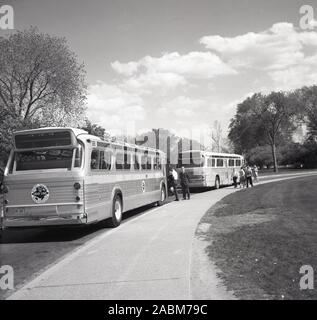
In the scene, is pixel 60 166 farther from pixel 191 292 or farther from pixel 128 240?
pixel 191 292

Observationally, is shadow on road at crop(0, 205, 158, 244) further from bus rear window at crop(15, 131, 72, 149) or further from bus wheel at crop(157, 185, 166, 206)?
bus wheel at crop(157, 185, 166, 206)

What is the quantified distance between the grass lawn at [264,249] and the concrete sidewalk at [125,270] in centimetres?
55

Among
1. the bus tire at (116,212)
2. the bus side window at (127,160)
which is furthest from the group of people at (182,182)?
the bus tire at (116,212)

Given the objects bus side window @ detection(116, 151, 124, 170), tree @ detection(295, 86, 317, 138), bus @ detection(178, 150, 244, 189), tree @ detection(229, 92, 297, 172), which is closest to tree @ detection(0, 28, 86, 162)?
bus @ detection(178, 150, 244, 189)

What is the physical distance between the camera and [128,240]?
10.5 metres

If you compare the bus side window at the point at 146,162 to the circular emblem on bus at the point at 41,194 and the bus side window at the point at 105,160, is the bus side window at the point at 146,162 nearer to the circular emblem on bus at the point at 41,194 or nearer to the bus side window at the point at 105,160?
the bus side window at the point at 105,160

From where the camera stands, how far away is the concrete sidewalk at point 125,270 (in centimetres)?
630

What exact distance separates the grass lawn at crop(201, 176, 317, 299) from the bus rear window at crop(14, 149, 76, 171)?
160 inches

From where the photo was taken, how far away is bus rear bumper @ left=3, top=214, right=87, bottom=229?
36.7ft

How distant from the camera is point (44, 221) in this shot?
11266 mm

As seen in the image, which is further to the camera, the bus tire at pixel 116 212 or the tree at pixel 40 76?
the tree at pixel 40 76

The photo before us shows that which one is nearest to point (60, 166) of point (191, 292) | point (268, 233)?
point (268, 233)

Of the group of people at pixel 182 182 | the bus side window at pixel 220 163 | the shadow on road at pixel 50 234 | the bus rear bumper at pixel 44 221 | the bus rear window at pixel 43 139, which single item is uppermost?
the bus rear window at pixel 43 139
